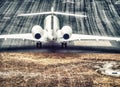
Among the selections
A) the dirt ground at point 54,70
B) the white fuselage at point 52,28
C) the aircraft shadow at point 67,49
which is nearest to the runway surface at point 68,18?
the aircraft shadow at point 67,49

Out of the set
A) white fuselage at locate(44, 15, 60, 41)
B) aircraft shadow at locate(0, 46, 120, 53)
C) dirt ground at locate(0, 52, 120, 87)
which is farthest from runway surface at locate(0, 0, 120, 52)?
dirt ground at locate(0, 52, 120, 87)

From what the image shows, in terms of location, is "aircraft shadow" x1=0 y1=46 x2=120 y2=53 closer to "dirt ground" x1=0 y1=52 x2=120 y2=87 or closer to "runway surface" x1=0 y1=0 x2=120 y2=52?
"runway surface" x1=0 y1=0 x2=120 y2=52

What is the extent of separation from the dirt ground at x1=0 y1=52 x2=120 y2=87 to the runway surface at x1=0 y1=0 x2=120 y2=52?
15.1 ft

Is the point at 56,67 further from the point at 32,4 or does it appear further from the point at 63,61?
the point at 32,4

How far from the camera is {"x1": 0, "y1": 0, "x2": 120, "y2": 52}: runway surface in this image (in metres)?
54.6

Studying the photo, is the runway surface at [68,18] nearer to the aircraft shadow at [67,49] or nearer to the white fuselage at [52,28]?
the aircraft shadow at [67,49]

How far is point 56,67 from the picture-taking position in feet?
133

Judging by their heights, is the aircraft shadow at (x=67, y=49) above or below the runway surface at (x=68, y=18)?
above

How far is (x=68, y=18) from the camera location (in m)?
63.0

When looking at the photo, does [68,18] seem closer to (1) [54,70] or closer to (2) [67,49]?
(2) [67,49]

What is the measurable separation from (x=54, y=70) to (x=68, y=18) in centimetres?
2485

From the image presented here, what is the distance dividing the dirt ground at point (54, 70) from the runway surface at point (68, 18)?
15.1 feet

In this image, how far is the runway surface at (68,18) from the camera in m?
54.6

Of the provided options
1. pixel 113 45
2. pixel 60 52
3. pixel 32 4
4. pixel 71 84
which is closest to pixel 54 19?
pixel 60 52
